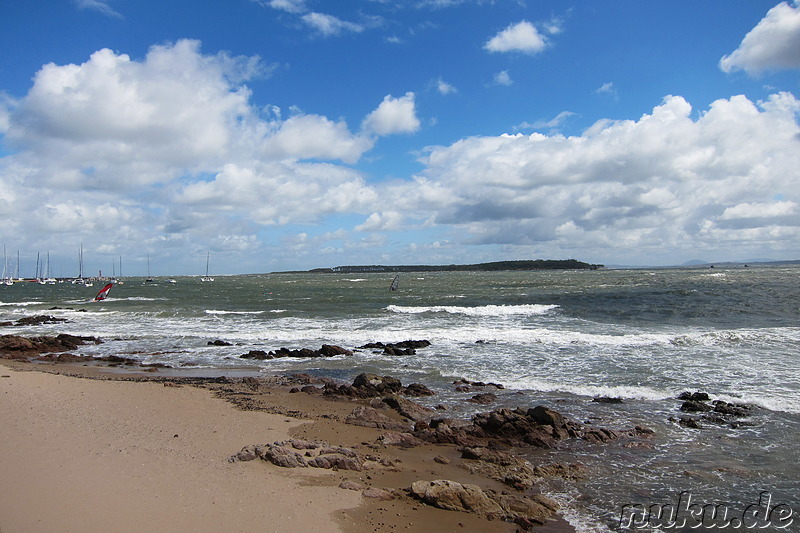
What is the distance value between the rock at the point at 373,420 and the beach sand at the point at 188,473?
26 centimetres

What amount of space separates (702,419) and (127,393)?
13606 millimetres

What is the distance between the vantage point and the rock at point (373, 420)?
10.0 meters

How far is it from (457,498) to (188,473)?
393cm

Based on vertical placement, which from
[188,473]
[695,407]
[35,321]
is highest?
[188,473]

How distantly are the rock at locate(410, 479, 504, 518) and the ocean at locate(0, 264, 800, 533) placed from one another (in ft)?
3.42

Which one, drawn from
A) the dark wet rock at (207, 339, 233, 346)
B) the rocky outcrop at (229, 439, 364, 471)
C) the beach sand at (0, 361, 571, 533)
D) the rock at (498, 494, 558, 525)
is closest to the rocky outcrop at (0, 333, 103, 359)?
the dark wet rock at (207, 339, 233, 346)

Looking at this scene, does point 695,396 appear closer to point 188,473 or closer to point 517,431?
point 517,431

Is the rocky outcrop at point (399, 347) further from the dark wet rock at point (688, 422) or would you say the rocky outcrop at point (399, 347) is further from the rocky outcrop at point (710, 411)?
the dark wet rock at point (688, 422)

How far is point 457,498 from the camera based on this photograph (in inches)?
253

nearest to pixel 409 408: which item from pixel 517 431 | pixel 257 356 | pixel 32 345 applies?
pixel 517 431

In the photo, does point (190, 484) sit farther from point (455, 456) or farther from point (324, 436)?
point (455, 456)

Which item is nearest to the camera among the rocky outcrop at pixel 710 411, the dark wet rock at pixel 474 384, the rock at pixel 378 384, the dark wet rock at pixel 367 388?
the rocky outcrop at pixel 710 411

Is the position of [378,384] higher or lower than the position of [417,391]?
higher

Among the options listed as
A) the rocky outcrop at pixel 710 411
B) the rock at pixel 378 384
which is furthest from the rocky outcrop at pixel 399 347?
the rocky outcrop at pixel 710 411
